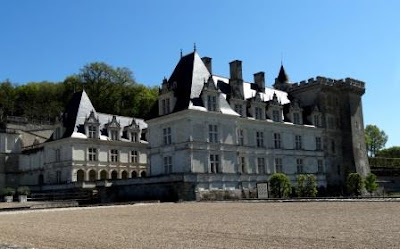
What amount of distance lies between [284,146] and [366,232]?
36751 mm

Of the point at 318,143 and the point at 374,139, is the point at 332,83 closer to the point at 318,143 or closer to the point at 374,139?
the point at 318,143

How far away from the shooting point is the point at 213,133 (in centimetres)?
3925

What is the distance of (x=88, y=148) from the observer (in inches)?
1847

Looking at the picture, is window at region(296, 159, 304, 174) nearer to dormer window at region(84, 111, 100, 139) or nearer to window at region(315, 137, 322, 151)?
window at region(315, 137, 322, 151)

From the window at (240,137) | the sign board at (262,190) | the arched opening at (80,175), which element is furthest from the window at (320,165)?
the arched opening at (80,175)

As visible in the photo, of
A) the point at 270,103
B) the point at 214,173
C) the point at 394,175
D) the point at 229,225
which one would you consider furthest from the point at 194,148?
the point at 394,175

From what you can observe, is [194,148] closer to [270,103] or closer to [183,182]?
[183,182]

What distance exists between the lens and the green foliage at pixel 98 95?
72.3 metres

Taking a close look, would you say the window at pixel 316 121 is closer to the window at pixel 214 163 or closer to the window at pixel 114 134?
the window at pixel 214 163

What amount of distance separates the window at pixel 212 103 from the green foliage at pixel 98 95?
3437 cm

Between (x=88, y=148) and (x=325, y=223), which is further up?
(x=88, y=148)

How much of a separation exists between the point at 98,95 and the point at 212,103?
3706 cm

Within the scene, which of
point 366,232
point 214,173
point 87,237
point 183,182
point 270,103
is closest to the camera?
point 366,232

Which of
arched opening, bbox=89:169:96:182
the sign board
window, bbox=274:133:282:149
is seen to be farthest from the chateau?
the sign board
